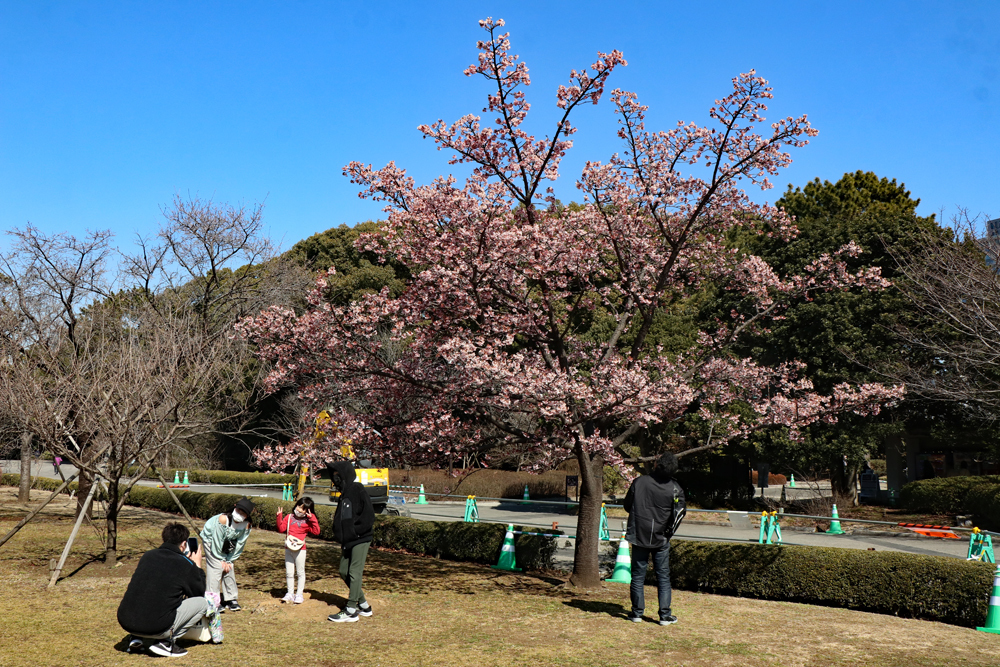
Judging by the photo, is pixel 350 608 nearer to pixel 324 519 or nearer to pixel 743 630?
pixel 743 630

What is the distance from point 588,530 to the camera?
11.0m

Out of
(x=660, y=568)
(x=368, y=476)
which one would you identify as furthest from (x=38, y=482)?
(x=660, y=568)

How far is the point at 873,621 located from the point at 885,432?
1840 centimetres

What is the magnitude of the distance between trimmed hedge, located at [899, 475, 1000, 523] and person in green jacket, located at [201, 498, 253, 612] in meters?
23.7

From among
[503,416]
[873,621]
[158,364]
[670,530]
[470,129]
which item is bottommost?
[873,621]

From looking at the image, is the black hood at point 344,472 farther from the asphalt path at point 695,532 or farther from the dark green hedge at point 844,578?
the dark green hedge at point 844,578

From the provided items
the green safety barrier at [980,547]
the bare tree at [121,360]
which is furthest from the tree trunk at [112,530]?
the green safety barrier at [980,547]

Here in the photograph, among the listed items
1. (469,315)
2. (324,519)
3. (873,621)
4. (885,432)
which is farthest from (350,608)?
(885,432)

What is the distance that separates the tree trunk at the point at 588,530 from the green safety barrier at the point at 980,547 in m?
8.29

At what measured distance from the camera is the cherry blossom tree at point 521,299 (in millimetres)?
9641

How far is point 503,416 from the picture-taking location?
11289 millimetres

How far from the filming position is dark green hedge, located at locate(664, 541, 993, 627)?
9.71m

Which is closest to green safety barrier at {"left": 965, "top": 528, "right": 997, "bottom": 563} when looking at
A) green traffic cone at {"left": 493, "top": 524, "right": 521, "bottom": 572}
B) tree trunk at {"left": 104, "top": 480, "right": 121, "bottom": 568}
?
green traffic cone at {"left": 493, "top": 524, "right": 521, "bottom": 572}

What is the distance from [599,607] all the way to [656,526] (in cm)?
175
